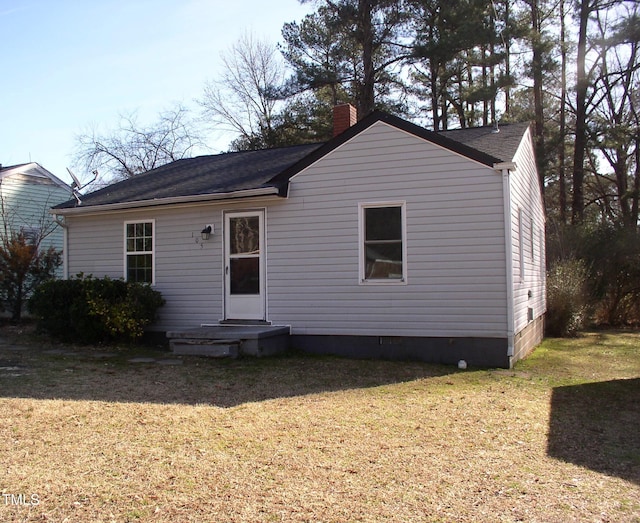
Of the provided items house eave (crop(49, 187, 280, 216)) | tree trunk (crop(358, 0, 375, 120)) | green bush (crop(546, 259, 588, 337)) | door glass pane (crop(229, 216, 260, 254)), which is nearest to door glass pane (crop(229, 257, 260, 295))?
door glass pane (crop(229, 216, 260, 254))

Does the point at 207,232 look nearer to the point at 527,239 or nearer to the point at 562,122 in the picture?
the point at 527,239

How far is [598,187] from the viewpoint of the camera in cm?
2581

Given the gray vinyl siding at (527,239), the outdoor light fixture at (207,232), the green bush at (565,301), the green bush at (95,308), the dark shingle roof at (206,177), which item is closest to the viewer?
the gray vinyl siding at (527,239)

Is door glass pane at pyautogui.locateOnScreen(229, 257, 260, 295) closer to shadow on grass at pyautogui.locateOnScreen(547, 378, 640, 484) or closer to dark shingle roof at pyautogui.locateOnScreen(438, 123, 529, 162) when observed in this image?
dark shingle roof at pyautogui.locateOnScreen(438, 123, 529, 162)

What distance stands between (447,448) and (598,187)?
24521mm

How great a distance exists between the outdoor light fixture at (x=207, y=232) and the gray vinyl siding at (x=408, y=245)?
3.97 ft

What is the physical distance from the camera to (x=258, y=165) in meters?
12.0

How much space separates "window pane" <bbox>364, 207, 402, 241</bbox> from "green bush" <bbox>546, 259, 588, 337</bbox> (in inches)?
277

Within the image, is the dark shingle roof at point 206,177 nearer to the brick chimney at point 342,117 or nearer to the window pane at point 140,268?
the brick chimney at point 342,117

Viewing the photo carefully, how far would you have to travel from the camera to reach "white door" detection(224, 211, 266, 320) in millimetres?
10211

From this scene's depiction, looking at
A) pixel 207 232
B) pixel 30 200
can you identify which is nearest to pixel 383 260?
pixel 207 232

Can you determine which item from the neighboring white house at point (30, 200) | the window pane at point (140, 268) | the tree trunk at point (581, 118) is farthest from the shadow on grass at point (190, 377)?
the tree trunk at point (581, 118)

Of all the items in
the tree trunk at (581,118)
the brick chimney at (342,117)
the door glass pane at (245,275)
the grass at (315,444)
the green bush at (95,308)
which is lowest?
the grass at (315,444)

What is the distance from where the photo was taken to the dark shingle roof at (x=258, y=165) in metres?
9.21
